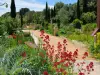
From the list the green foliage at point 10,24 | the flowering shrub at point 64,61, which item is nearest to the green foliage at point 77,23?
the green foliage at point 10,24

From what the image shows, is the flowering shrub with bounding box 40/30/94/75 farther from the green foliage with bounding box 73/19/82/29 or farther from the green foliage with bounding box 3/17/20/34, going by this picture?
the green foliage with bounding box 73/19/82/29

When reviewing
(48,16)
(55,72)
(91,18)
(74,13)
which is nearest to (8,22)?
(91,18)

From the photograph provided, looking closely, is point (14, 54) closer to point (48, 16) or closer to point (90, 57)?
point (90, 57)

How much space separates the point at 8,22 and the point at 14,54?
1730cm

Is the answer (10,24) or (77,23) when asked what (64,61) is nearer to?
Answer: (10,24)

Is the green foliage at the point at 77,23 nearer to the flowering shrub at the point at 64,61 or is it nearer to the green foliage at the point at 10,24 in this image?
the green foliage at the point at 10,24

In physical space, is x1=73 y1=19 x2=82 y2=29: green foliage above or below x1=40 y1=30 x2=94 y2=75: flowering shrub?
below

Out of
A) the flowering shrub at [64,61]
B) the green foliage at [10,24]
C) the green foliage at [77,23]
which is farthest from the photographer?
the green foliage at [77,23]

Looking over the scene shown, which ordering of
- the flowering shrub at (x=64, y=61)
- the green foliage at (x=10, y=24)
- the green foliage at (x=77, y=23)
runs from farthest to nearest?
the green foliage at (x=77, y=23), the green foliage at (x=10, y=24), the flowering shrub at (x=64, y=61)

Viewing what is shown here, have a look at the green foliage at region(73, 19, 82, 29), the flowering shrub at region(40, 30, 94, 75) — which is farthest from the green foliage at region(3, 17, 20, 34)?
the flowering shrub at region(40, 30, 94, 75)

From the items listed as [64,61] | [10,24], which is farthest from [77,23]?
[64,61]

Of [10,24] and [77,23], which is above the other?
[10,24]

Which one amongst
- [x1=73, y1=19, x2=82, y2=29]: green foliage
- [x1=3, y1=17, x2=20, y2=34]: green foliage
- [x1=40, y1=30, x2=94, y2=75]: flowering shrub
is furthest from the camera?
[x1=73, y1=19, x2=82, y2=29]: green foliage

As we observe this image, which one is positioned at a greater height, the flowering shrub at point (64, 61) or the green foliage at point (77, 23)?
the flowering shrub at point (64, 61)
